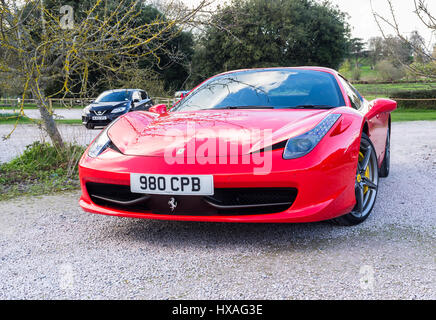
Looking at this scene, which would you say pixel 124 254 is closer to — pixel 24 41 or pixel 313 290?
pixel 313 290

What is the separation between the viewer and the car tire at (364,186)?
310 centimetres

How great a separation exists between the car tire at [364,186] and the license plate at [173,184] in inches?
41.8

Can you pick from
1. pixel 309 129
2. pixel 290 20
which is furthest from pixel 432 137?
pixel 290 20

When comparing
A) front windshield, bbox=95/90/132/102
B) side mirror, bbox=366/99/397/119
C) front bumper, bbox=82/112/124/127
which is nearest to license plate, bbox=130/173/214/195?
side mirror, bbox=366/99/397/119

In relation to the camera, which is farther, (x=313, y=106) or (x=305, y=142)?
(x=313, y=106)

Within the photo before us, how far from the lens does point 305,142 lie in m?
2.71

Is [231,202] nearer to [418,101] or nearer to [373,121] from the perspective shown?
[373,121]

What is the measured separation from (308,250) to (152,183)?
1035 mm

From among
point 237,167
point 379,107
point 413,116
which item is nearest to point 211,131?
point 237,167

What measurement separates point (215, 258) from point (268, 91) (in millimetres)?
1665

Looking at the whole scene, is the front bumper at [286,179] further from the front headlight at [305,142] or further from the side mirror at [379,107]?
the side mirror at [379,107]

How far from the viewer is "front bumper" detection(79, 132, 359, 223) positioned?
8.46 feet

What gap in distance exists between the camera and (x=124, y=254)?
2.70 metres

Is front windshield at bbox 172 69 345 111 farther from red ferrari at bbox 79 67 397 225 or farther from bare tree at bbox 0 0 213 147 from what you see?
bare tree at bbox 0 0 213 147
